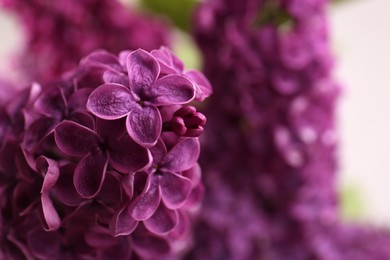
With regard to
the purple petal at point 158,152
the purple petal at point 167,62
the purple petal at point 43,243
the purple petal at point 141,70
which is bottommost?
the purple petal at point 43,243

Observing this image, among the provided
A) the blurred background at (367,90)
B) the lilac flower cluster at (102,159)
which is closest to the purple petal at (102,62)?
the lilac flower cluster at (102,159)

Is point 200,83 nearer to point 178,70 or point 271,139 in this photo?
point 178,70

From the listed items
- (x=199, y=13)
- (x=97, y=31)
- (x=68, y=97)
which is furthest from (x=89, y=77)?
(x=97, y=31)

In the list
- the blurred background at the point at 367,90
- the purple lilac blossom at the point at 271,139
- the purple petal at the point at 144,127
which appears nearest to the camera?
the purple petal at the point at 144,127

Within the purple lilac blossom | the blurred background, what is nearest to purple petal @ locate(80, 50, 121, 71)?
the purple lilac blossom

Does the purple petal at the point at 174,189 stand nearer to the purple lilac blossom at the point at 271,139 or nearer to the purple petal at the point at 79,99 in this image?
the purple petal at the point at 79,99

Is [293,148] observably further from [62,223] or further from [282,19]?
[62,223]

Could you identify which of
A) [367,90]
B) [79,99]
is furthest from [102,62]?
[367,90]
